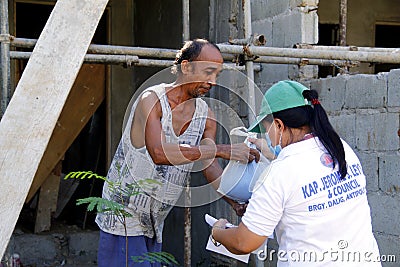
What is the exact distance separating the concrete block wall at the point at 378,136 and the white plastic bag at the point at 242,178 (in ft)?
3.38

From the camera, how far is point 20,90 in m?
2.05

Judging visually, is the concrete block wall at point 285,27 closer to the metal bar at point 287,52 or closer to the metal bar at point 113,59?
the metal bar at point 287,52

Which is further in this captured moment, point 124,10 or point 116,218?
point 124,10

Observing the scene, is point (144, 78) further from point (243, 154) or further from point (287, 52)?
point (243, 154)

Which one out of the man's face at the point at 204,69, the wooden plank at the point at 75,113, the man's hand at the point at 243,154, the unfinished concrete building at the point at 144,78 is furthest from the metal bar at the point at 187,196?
→ the wooden plank at the point at 75,113

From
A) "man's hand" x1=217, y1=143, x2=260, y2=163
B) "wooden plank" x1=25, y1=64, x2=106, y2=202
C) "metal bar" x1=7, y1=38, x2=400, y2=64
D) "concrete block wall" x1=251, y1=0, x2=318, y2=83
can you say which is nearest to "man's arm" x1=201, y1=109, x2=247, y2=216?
"man's hand" x1=217, y1=143, x2=260, y2=163

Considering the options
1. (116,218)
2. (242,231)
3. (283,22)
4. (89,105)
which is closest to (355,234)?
(242,231)

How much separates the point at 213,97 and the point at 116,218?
204cm

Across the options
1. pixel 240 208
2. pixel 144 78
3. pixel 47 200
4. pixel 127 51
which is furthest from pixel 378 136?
A: pixel 47 200

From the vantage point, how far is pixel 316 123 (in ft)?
7.71

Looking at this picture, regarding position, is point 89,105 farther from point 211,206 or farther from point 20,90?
point 20,90

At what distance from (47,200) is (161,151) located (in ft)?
12.2

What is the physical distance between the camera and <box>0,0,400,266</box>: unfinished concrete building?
2.08 meters

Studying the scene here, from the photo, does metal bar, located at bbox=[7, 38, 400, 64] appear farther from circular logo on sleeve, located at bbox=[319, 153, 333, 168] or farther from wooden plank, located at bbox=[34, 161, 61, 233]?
wooden plank, located at bbox=[34, 161, 61, 233]
